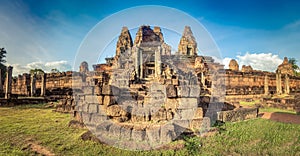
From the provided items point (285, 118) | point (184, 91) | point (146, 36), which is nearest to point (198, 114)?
point (184, 91)

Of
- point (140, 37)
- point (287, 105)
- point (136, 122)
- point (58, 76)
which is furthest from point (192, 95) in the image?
point (140, 37)

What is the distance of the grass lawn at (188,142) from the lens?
4625mm

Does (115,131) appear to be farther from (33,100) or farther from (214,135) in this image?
(33,100)

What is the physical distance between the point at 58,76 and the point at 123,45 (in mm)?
17316

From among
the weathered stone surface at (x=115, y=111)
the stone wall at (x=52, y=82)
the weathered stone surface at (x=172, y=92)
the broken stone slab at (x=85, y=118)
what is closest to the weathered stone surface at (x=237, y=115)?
the weathered stone surface at (x=172, y=92)

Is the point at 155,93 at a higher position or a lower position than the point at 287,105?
higher

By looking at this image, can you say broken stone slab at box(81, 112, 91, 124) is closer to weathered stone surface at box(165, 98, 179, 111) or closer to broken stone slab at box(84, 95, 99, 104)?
broken stone slab at box(84, 95, 99, 104)

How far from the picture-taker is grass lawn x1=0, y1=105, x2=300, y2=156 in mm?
4625

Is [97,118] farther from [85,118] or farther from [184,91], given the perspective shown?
[184,91]

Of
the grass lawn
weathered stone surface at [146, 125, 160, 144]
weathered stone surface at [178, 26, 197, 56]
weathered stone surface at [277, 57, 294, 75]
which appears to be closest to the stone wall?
the grass lawn

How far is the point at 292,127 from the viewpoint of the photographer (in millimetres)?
7250

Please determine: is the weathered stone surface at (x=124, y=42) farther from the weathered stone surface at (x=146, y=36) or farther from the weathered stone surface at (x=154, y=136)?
the weathered stone surface at (x=154, y=136)

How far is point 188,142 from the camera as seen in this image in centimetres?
522

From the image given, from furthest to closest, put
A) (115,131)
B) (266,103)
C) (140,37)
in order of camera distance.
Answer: (140,37) → (266,103) → (115,131)
